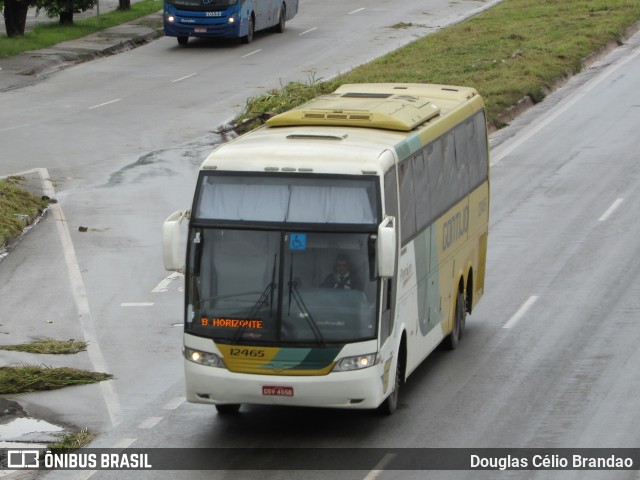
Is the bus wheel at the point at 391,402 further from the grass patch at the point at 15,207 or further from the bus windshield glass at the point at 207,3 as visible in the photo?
the bus windshield glass at the point at 207,3

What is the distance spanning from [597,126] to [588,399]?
18.6 metres

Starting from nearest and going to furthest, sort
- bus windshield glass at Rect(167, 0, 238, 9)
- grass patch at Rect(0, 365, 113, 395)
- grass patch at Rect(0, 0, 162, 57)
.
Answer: grass patch at Rect(0, 365, 113, 395)
bus windshield glass at Rect(167, 0, 238, 9)
grass patch at Rect(0, 0, 162, 57)

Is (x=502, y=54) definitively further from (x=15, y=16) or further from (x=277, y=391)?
(x=277, y=391)

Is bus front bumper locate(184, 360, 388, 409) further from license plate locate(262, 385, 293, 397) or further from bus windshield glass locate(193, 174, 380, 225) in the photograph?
bus windshield glass locate(193, 174, 380, 225)

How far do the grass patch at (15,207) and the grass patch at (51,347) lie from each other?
578cm

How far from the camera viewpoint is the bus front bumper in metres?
13.3

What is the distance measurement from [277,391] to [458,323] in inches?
200

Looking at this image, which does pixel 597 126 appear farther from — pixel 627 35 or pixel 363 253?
pixel 363 253

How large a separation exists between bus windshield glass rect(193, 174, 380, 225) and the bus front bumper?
1452 millimetres

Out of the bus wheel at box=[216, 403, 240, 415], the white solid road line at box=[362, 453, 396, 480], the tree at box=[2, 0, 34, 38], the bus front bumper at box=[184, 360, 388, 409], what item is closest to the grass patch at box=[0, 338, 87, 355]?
the bus wheel at box=[216, 403, 240, 415]

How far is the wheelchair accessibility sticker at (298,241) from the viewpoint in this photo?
528 inches

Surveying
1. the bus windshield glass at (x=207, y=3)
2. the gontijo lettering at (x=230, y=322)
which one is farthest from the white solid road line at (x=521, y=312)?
the bus windshield glass at (x=207, y=3)

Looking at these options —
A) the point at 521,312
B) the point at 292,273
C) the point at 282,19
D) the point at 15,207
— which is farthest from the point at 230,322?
the point at 282,19

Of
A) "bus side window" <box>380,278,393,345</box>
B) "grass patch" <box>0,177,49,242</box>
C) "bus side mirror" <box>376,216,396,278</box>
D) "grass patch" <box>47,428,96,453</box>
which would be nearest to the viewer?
"bus side mirror" <box>376,216,396,278</box>
